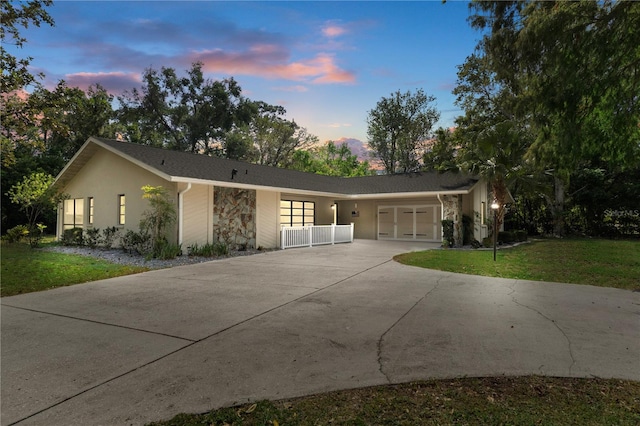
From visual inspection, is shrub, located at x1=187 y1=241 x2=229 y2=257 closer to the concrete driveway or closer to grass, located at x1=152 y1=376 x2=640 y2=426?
the concrete driveway

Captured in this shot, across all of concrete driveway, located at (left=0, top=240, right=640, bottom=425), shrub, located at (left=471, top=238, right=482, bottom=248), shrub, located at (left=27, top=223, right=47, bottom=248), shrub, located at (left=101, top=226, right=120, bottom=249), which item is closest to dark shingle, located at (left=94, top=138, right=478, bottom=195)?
shrub, located at (left=471, top=238, right=482, bottom=248)

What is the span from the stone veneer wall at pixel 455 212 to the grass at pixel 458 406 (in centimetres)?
1313

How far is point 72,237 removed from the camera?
15.1 meters

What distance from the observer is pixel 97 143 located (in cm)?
1328

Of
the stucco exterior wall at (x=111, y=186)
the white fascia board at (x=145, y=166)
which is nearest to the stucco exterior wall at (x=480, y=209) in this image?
the stucco exterior wall at (x=111, y=186)

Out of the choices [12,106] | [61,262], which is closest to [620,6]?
[12,106]

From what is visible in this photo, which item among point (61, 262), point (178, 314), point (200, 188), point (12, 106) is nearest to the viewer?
point (178, 314)

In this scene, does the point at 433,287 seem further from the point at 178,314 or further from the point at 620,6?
the point at 620,6

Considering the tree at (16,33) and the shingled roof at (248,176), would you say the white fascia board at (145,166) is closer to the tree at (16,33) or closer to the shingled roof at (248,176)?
the shingled roof at (248,176)

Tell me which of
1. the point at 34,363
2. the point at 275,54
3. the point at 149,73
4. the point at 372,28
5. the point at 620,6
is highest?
the point at 149,73

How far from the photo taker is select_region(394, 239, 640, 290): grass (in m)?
8.34

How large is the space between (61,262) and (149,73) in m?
25.9

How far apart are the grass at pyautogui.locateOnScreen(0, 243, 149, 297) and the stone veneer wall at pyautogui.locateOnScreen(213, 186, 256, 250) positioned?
4.03 metres

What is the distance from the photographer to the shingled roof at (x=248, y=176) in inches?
480
